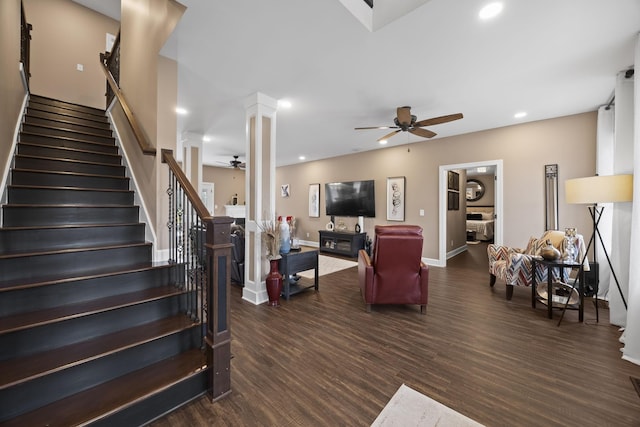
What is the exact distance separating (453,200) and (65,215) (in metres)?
7.56

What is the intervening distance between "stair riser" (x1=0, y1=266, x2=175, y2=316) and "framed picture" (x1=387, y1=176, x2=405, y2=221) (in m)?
5.24

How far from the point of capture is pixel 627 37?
2.36 meters

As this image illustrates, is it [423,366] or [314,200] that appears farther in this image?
[314,200]

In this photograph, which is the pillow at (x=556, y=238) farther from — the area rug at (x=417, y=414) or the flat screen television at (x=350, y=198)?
the flat screen television at (x=350, y=198)

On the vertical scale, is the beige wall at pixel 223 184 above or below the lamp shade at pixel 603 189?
above

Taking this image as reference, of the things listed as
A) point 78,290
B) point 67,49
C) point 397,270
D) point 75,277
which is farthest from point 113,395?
point 67,49

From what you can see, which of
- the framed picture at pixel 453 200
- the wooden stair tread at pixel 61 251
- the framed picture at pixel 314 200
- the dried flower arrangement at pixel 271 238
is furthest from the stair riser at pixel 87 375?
the framed picture at pixel 453 200

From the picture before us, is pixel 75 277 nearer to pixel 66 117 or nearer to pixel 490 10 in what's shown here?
pixel 66 117

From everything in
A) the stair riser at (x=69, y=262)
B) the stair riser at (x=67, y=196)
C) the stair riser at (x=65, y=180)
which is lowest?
the stair riser at (x=69, y=262)

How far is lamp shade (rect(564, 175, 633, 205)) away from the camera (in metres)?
2.40

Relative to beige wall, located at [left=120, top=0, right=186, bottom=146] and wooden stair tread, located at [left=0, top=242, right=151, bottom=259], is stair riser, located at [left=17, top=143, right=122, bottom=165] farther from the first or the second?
wooden stair tread, located at [left=0, top=242, right=151, bottom=259]

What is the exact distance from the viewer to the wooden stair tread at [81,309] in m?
1.49

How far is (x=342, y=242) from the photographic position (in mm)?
6910

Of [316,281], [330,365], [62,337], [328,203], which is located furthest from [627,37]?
[328,203]
